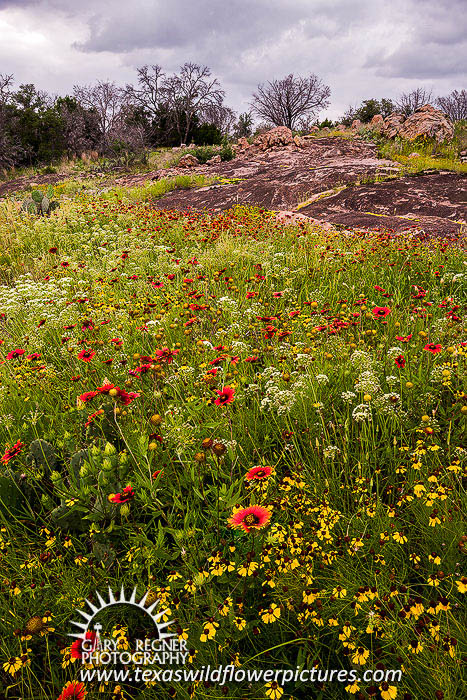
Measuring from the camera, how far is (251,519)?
1.15 metres

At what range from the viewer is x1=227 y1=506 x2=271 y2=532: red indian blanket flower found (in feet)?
3.71

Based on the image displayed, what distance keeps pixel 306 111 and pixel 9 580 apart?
39505 mm

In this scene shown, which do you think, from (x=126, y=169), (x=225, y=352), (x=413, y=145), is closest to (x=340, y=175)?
(x=413, y=145)

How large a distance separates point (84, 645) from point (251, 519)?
0.67 metres

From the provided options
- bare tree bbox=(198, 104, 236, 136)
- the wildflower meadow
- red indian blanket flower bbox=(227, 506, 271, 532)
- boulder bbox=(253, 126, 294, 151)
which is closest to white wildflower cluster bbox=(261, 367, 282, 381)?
the wildflower meadow

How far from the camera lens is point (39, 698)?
1140 mm

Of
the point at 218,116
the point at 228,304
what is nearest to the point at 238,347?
the point at 228,304

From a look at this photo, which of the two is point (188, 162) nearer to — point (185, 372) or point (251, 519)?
point (185, 372)

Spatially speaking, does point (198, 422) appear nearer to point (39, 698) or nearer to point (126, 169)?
point (39, 698)

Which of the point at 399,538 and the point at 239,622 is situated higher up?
the point at 399,538

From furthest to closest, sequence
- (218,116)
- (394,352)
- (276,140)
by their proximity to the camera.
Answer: (218,116) → (276,140) → (394,352)

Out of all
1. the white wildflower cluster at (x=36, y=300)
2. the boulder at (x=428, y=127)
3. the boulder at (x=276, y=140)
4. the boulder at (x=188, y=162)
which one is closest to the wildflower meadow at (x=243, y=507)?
the white wildflower cluster at (x=36, y=300)

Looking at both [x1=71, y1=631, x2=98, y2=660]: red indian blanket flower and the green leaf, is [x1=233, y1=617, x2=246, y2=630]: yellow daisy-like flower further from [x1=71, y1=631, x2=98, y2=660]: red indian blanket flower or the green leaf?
the green leaf

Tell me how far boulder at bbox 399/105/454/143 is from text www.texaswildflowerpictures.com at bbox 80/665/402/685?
1486cm
